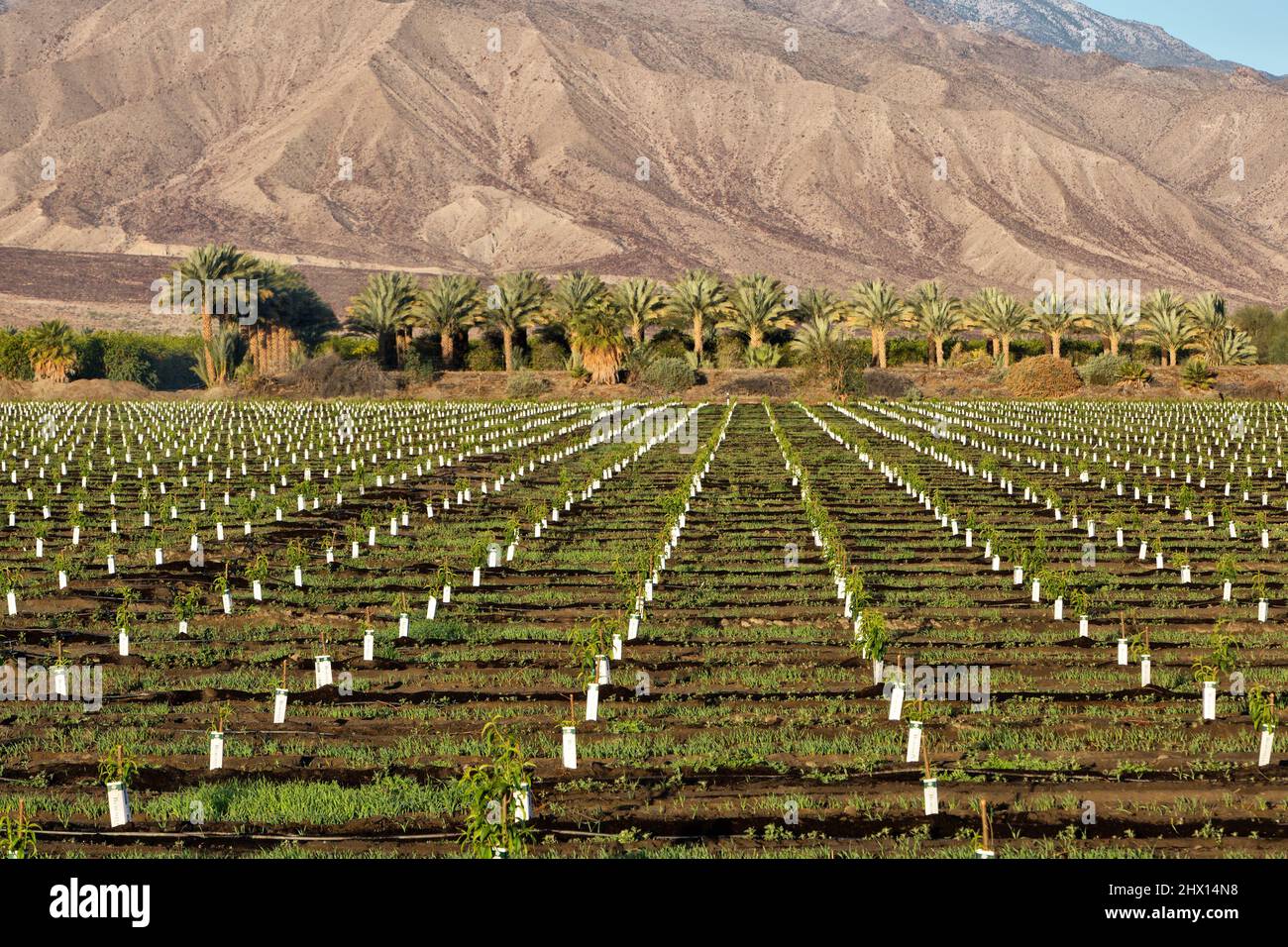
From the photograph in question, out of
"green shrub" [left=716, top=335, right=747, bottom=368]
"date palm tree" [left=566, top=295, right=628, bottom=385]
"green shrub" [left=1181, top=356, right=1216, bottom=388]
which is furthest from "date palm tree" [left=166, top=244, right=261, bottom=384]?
"green shrub" [left=1181, top=356, right=1216, bottom=388]

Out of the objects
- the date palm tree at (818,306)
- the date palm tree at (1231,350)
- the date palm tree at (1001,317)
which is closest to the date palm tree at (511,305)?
the date palm tree at (818,306)

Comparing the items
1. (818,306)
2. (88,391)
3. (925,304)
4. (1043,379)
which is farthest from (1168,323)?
(88,391)

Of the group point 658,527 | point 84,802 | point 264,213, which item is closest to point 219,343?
point 658,527

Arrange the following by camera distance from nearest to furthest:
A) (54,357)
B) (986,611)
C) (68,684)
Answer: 1. (68,684)
2. (986,611)
3. (54,357)

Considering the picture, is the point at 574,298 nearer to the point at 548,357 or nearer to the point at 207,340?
the point at 548,357

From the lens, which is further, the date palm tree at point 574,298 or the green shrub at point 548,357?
Answer: the green shrub at point 548,357

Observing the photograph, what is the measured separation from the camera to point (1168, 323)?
3009 inches

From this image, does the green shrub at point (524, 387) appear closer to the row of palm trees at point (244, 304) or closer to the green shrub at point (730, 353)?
the green shrub at point (730, 353)

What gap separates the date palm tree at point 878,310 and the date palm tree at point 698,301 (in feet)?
24.9

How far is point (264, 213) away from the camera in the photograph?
19762 centimetres

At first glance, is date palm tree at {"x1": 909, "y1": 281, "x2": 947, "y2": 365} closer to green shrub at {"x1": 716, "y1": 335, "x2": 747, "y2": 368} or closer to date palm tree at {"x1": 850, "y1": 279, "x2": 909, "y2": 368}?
date palm tree at {"x1": 850, "y1": 279, "x2": 909, "y2": 368}

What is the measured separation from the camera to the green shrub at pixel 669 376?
68.1m

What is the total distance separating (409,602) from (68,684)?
411 cm
